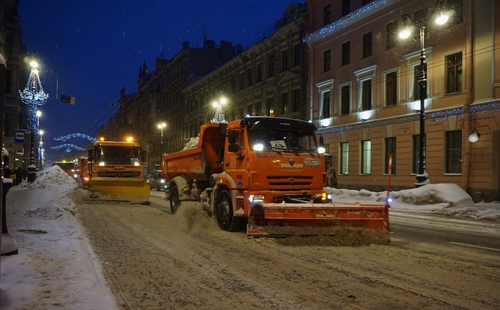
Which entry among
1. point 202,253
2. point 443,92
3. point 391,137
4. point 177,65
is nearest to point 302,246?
point 202,253

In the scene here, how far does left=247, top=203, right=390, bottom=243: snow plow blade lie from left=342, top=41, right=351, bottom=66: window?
75.2ft

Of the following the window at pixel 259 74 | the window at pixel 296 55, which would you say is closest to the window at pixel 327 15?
the window at pixel 296 55

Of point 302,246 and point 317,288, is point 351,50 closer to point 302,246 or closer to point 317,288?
point 302,246

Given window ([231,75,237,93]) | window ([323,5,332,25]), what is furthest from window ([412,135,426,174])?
window ([231,75,237,93])

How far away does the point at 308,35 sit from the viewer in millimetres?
33438

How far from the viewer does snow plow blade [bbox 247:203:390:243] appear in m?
8.88

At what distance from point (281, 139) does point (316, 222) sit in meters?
2.31

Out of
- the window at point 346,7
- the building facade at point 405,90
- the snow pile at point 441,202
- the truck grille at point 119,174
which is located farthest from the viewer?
the window at point 346,7

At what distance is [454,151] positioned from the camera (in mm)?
22906

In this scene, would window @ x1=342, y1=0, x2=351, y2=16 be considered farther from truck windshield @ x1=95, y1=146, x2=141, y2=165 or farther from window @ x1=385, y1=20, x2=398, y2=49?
truck windshield @ x1=95, y1=146, x2=141, y2=165

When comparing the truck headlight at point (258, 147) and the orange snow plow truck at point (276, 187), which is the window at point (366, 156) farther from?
the truck headlight at point (258, 147)

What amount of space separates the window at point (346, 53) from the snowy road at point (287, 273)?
22.3 metres

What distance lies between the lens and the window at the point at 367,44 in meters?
28.7

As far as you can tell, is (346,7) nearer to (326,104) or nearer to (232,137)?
(326,104)
